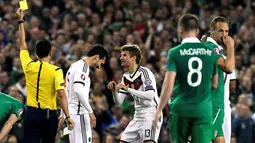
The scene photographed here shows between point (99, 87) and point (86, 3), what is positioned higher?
point (86, 3)

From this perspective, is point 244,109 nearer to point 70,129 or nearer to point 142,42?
point 142,42

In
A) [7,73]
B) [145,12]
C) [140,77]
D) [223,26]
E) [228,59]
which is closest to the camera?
[228,59]

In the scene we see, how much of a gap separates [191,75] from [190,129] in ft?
2.65

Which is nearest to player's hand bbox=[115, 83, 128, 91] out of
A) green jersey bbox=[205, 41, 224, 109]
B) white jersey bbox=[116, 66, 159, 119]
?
white jersey bbox=[116, 66, 159, 119]

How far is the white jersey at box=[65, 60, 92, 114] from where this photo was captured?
12984 millimetres

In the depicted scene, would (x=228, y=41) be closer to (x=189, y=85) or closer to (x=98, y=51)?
(x=189, y=85)

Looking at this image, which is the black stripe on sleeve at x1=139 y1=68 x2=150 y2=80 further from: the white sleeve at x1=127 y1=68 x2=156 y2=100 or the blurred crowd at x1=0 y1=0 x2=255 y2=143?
the blurred crowd at x1=0 y1=0 x2=255 y2=143

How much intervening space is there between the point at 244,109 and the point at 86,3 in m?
7.53

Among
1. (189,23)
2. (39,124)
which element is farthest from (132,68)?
(189,23)

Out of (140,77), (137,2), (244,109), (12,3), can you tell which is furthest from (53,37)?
(140,77)

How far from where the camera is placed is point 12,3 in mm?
23469

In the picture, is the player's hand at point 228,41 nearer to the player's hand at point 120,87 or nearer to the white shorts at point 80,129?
the player's hand at point 120,87

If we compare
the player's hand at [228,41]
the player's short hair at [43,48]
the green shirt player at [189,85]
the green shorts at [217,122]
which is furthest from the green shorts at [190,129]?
the player's short hair at [43,48]

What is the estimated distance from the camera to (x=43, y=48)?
13.0 m
